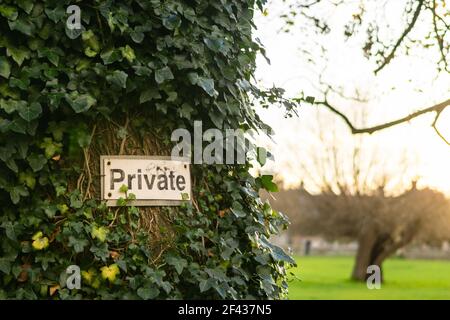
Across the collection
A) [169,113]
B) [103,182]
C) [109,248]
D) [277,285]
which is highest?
[169,113]

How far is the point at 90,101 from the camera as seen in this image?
302 cm

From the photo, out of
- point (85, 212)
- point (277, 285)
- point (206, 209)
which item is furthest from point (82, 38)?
point (277, 285)

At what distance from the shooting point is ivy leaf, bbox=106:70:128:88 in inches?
121

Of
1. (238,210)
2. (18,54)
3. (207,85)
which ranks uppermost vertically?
(18,54)

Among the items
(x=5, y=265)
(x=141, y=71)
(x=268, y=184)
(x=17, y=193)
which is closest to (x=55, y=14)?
(x=141, y=71)

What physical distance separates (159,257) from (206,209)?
35 centimetres

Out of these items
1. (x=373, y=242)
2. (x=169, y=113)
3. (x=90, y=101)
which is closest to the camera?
(x=90, y=101)

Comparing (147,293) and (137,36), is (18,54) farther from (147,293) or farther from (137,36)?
(147,293)

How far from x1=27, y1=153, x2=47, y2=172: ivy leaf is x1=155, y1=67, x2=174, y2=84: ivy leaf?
0.66 metres

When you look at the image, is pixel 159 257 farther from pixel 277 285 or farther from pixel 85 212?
pixel 277 285

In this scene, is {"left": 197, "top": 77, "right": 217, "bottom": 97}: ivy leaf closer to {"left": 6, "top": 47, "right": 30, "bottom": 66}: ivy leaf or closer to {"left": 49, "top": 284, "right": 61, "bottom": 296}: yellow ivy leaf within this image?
{"left": 6, "top": 47, "right": 30, "bottom": 66}: ivy leaf

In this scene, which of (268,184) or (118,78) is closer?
(118,78)

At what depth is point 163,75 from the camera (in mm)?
3145

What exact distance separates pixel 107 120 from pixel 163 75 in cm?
36
